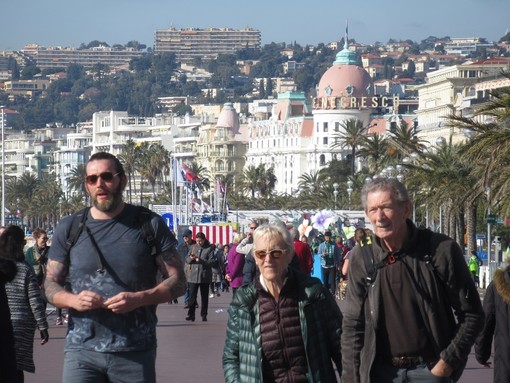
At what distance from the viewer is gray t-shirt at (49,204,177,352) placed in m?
7.82

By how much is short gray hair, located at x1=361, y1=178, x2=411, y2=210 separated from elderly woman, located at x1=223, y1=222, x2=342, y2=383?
52cm

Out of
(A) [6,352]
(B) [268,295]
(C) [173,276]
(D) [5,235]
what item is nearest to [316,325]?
(B) [268,295]

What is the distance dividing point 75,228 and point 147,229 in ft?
1.13

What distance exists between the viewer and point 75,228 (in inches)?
312

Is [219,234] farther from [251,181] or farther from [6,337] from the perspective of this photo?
[251,181]

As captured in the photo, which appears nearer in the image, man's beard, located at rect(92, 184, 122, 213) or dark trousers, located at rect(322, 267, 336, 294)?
man's beard, located at rect(92, 184, 122, 213)

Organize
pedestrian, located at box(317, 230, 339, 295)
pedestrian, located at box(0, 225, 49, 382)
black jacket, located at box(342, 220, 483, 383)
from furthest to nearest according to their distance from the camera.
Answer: pedestrian, located at box(317, 230, 339, 295), pedestrian, located at box(0, 225, 49, 382), black jacket, located at box(342, 220, 483, 383)

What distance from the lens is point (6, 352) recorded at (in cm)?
760

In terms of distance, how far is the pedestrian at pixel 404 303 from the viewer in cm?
723

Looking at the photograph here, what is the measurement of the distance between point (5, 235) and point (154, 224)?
289cm

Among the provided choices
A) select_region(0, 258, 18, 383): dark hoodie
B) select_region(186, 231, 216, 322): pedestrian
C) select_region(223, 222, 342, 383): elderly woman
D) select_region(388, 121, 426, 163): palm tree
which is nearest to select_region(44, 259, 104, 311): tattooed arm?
select_region(0, 258, 18, 383): dark hoodie

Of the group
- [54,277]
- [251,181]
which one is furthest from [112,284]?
[251,181]

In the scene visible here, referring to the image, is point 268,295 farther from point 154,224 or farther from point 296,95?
point 296,95

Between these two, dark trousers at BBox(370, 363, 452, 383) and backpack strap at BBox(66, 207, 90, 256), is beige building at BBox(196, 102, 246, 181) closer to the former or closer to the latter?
backpack strap at BBox(66, 207, 90, 256)
